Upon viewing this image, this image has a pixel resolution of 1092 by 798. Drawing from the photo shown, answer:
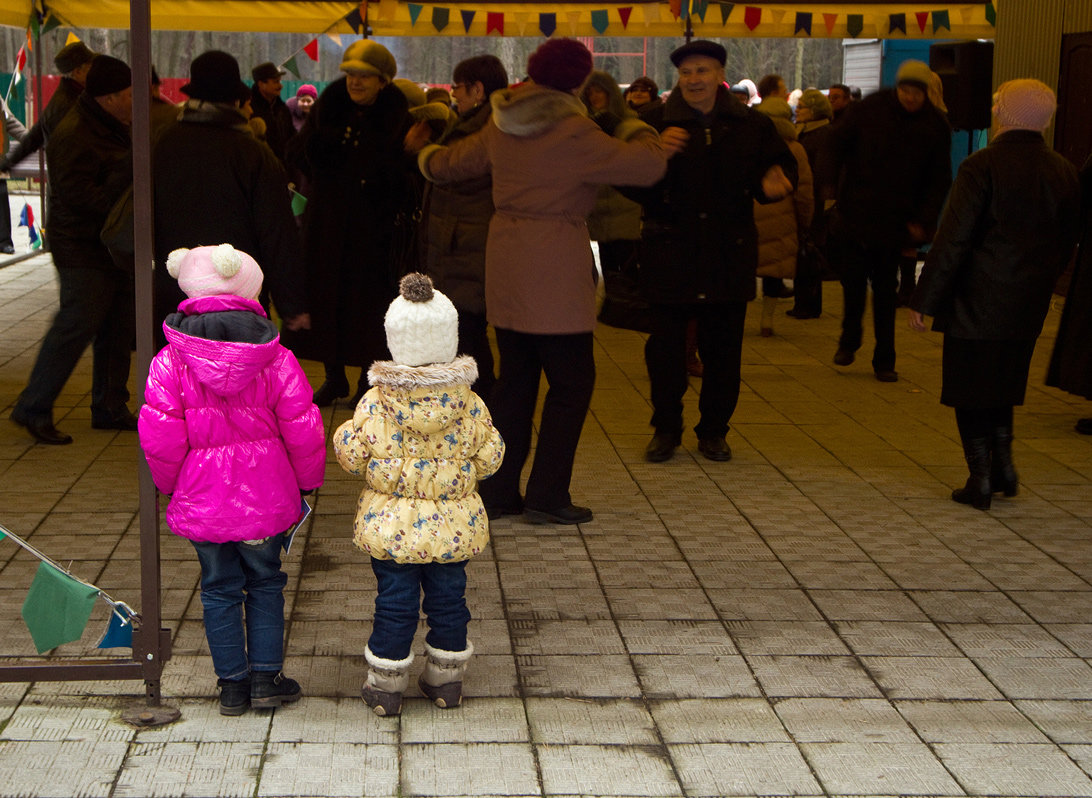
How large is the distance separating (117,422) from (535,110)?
3.13m

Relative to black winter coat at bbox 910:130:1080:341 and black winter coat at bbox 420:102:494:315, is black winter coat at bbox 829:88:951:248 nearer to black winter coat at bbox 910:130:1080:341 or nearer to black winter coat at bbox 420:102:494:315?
black winter coat at bbox 910:130:1080:341

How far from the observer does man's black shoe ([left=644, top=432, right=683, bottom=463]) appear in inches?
259

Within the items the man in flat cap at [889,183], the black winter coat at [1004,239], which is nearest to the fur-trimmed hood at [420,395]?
the black winter coat at [1004,239]

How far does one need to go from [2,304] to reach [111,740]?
901 centimetres

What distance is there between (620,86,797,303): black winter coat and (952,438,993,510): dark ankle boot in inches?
51.0

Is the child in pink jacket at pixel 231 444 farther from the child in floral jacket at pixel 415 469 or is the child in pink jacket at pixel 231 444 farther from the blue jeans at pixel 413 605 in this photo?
the blue jeans at pixel 413 605

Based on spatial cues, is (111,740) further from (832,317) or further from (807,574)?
(832,317)

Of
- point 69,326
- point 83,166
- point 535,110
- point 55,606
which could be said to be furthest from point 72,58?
point 55,606

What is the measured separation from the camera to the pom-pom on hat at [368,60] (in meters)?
6.56

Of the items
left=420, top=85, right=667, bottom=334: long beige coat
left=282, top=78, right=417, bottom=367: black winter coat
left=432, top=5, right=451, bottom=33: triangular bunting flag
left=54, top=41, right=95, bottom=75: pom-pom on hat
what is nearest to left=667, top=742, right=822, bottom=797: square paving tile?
left=420, top=85, right=667, bottom=334: long beige coat

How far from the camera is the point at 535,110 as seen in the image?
5070 millimetres

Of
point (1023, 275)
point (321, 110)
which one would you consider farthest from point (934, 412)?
point (321, 110)

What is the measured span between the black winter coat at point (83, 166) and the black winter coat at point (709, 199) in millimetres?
2489

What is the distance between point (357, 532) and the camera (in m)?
3.53
